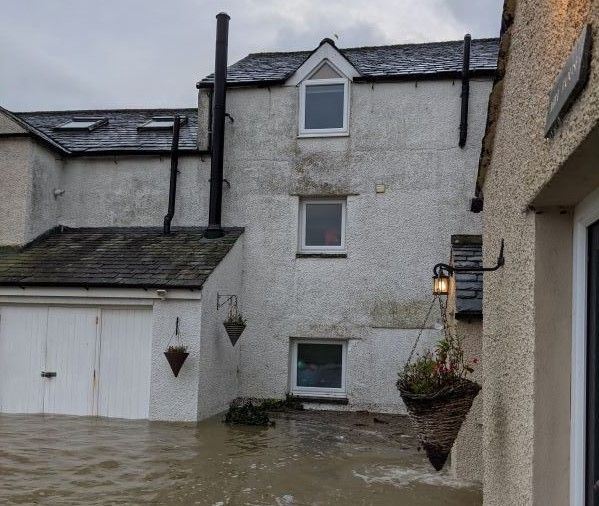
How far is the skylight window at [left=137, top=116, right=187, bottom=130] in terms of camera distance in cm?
1554

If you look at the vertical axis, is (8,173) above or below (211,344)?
above

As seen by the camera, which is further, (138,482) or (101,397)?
(101,397)

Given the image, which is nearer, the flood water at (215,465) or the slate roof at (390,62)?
the flood water at (215,465)

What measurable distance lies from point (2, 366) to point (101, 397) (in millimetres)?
2113

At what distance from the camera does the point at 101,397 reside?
1162 cm

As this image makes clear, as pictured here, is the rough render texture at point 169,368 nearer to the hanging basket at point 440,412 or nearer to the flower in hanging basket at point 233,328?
the flower in hanging basket at point 233,328

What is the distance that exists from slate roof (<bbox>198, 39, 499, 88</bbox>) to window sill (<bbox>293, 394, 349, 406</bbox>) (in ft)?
21.8

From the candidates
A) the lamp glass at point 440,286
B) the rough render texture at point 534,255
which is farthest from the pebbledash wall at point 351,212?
the rough render texture at point 534,255

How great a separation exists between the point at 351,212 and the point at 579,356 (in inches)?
410

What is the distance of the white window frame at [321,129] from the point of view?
13.1 m

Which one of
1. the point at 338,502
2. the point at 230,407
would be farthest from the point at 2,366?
the point at 338,502

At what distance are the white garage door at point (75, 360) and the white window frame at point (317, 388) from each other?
10.4ft

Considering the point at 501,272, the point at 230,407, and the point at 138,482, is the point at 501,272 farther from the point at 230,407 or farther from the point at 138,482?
the point at 230,407

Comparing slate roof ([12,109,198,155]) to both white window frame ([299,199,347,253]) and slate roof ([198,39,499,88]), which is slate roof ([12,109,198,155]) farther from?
white window frame ([299,199,347,253])
